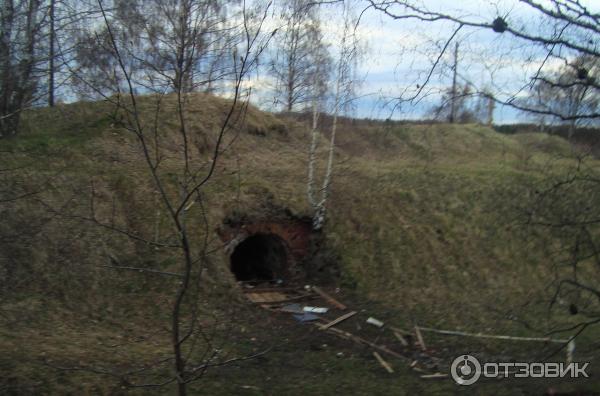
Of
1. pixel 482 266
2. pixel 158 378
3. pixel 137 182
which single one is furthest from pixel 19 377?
pixel 482 266

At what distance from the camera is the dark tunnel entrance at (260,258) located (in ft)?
46.6

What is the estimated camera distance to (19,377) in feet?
22.1

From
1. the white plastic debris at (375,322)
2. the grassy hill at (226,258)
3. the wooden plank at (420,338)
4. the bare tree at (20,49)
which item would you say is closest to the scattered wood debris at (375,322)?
the white plastic debris at (375,322)

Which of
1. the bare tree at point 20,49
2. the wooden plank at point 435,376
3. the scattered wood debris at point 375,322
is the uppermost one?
the bare tree at point 20,49

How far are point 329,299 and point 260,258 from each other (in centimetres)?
315

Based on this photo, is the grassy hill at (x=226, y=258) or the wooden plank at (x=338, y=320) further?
the wooden plank at (x=338, y=320)

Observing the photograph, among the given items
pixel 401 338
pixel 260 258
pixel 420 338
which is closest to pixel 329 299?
pixel 401 338

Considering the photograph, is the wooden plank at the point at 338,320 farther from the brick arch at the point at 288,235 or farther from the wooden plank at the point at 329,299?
the brick arch at the point at 288,235

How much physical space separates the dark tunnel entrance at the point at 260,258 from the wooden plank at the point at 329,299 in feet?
3.90

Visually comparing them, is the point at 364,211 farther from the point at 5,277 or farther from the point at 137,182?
the point at 5,277

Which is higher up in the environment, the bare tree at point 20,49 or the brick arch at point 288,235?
the bare tree at point 20,49

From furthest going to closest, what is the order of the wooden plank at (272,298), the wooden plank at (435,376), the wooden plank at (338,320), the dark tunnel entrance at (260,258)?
the dark tunnel entrance at (260,258)
the wooden plank at (272,298)
the wooden plank at (338,320)
the wooden plank at (435,376)

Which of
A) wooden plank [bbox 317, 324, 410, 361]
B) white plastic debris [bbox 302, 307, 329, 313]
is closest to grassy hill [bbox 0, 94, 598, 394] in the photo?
wooden plank [bbox 317, 324, 410, 361]

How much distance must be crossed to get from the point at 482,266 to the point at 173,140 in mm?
9538
